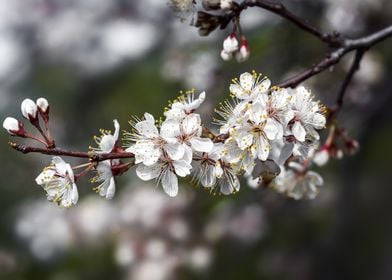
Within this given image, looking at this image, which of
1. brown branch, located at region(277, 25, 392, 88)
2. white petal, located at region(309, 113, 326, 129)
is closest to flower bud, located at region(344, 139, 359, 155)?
brown branch, located at region(277, 25, 392, 88)

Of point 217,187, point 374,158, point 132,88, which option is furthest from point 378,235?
point 217,187

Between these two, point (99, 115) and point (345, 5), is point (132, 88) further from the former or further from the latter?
point (345, 5)

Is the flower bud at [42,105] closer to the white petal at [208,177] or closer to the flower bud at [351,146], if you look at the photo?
the white petal at [208,177]

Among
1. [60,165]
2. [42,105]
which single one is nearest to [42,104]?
[42,105]

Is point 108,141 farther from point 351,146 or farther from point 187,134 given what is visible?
point 351,146

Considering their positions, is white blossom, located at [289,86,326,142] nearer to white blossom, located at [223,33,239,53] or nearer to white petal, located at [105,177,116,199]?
white blossom, located at [223,33,239,53]

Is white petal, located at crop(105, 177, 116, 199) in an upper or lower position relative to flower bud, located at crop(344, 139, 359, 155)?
upper
